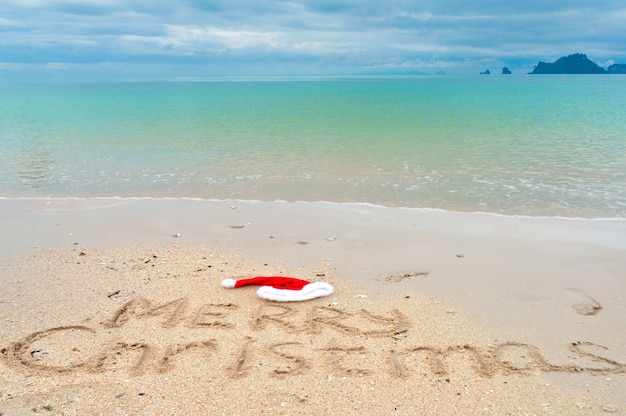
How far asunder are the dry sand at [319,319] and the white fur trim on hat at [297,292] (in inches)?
3.9

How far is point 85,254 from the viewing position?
6316 mm

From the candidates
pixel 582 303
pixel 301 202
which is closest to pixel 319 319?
pixel 582 303

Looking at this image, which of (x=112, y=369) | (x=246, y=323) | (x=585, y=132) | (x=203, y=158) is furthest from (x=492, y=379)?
(x=585, y=132)

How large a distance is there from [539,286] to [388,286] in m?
1.65

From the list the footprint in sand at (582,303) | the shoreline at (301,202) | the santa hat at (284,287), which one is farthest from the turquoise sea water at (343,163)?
the santa hat at (284,287)

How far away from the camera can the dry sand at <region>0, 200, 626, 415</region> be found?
3516mm

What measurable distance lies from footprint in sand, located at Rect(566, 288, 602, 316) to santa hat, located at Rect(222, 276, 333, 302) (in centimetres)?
247

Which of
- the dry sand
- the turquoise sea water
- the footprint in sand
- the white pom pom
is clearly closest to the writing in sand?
the dry sand

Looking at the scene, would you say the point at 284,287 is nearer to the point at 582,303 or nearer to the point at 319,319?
the point at 319,319

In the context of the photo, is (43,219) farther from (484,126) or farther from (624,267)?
(484,126)

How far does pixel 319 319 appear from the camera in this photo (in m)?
4.64

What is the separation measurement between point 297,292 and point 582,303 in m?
2.89

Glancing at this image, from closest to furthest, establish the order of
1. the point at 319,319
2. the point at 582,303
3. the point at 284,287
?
the point at 319,319 → the point at 582,303 → the point at 284,287

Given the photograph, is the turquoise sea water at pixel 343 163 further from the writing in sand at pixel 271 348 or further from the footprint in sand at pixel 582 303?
the writing in sand at pixel 271 348
